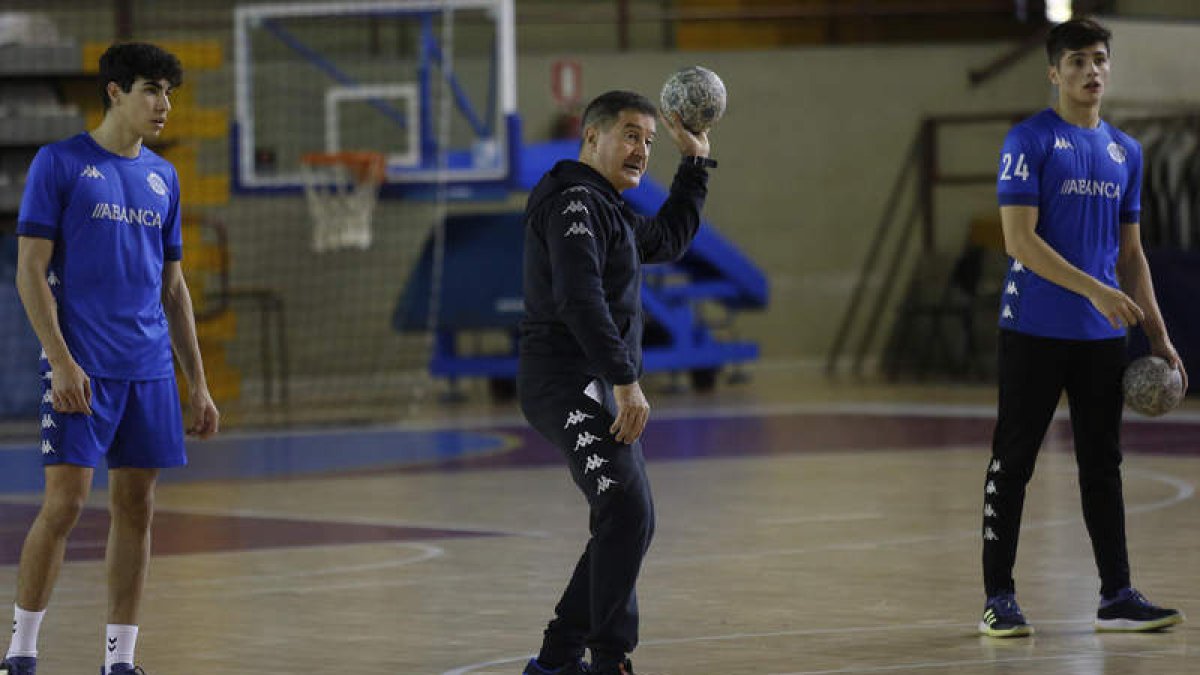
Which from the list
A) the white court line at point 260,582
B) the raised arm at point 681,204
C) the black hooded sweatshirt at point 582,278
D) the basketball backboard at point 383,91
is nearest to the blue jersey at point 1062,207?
the raised arm at point 681,204

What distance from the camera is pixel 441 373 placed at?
19.2m

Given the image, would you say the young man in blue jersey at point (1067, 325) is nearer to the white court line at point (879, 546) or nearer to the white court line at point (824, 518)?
the white court line at point (879, 546)

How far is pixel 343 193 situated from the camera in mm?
17984

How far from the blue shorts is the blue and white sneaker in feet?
9.91

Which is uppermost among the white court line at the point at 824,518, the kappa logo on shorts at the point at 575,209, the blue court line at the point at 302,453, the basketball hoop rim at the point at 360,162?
the kappa logo on shorts at the point at 575,209

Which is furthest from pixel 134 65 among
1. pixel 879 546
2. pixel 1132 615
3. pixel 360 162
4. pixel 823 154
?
pixel 823 154

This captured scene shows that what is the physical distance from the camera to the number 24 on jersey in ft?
22.1

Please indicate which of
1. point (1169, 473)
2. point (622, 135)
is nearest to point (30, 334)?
point (1169, 473)

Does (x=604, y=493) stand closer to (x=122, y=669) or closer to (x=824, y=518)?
(x=122, y=669)

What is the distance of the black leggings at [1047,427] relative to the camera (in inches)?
269

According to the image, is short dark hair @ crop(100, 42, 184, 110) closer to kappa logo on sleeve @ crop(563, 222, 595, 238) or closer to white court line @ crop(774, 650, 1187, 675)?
kappa logo on sleeve @ crop(563, 222, 595, 238)

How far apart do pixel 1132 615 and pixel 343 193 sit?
12.0 meters

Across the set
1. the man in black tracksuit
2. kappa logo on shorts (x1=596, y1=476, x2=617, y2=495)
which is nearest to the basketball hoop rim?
the man in black tracksuit

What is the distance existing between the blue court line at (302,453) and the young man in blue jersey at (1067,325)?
22.6ft
